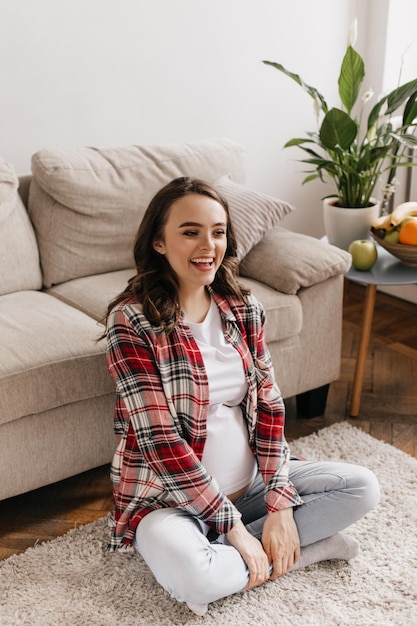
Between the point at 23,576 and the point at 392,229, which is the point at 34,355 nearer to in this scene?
the point at 23,576

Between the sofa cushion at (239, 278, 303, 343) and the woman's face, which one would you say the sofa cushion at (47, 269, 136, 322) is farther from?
the woman's face

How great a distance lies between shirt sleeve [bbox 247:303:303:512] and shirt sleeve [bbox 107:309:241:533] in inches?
4.8

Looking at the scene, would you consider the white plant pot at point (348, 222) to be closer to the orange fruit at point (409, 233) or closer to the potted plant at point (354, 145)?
the potted plant at point (354, 145)

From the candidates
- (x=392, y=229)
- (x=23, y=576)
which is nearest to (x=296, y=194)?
(x=392, y=229)

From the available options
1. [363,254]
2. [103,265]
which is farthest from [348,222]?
[103,265]

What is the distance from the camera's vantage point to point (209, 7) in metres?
2.79

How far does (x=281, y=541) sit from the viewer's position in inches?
61.9

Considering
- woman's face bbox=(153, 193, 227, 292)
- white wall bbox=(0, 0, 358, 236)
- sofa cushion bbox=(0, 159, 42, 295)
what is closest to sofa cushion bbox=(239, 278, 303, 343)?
woman's face bbox=(153, 193, 227, 292)

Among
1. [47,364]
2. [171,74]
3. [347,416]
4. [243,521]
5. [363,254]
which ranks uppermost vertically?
[171,74]

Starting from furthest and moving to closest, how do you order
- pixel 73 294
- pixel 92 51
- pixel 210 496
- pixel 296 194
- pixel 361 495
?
1. pixel 296 194
2. pixel 92 51
3. pixel 73 294
4. pixel 361 495
5. pixel 210 496

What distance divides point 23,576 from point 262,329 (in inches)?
30.9

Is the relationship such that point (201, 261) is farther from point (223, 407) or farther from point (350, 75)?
point (350, 75)

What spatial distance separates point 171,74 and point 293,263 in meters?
1.03

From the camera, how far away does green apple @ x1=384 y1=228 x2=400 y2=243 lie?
225cm
